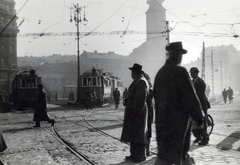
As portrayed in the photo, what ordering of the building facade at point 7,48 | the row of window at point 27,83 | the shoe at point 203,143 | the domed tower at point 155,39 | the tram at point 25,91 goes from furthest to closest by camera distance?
the domed tower at point 155,39, the building facade at point 7,48, the row of window at point 27,83, the tram at point 25,91, the shoe at point 203,143

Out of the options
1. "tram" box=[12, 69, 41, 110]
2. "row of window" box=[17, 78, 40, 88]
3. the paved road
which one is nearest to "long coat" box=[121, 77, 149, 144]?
the paved road

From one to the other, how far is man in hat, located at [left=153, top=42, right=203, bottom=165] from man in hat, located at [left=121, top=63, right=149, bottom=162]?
72.0 inches

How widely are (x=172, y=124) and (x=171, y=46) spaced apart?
40.7 inches

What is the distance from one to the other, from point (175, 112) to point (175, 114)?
0.08 feet

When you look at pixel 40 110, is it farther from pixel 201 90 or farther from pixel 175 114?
pixel 175 114

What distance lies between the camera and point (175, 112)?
3.50 metres

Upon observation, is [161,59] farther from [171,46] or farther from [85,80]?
[171,46]

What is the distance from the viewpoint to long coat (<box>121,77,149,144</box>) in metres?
5.49

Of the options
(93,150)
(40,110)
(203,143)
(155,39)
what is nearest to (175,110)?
(93,150)

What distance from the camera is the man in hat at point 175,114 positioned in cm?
344

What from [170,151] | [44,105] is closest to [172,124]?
[170,151]

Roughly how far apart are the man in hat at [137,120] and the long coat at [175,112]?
1.85 m

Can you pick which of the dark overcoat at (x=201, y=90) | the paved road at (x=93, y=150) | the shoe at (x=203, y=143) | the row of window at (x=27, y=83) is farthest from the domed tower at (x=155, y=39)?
the shoe at (x=203, y=143)

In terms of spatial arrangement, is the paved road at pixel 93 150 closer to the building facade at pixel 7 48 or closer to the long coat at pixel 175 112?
the long coat at pixel 175 112
